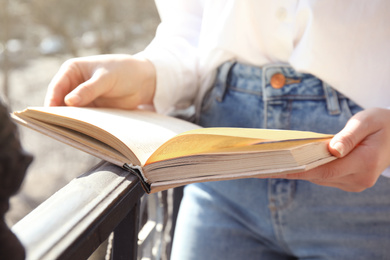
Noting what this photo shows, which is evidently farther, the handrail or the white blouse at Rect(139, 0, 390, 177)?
the white blouse at Rect(139, 0, 390, 177)

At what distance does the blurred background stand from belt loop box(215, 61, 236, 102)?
1.45 meters

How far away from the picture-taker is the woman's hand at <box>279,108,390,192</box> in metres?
0.60

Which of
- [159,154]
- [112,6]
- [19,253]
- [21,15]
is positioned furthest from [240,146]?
[112,6]

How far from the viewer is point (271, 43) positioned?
86 cm

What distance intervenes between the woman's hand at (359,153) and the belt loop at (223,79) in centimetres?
35

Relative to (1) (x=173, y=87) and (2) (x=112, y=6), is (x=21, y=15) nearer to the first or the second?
(2) (x=112, y=6)

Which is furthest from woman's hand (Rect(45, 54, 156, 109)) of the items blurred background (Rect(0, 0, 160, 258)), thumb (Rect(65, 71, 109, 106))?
blurred background (Rect(0, 0, 160, 258))

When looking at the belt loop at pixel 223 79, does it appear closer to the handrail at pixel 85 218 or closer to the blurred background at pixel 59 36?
the handrail at pixel 85 218

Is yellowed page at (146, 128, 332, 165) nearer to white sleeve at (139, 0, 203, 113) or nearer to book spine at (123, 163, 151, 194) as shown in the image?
book spine at (123, 163, 151, 194)

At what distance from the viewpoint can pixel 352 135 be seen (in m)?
0.60

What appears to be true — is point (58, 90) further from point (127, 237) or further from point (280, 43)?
point (280, 43)

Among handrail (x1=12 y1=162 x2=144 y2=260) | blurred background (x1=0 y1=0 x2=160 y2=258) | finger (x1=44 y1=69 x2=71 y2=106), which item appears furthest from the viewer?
blurred background (x1=0 y1=0 x2=160 y2=258)

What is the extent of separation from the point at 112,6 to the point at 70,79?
231 cm

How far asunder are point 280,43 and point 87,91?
1.49 feet
